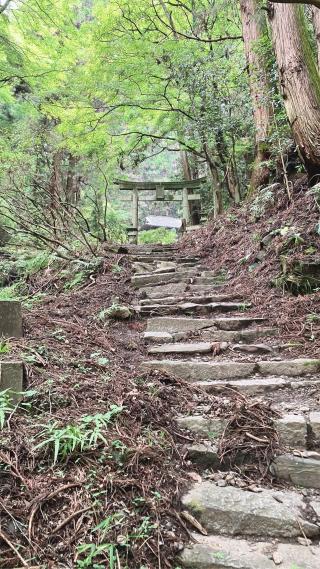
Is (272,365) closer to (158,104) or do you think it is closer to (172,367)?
(172,367)

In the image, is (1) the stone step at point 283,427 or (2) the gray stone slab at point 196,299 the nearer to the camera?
(1) the stone step at point 283,427

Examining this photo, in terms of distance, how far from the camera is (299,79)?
212 inches

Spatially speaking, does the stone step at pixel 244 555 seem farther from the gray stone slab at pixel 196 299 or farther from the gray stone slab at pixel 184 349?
the gray stone slab at pixel 196 299

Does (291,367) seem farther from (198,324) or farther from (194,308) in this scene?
(194,308)

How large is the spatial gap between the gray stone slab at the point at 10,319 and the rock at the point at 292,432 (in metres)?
2.14

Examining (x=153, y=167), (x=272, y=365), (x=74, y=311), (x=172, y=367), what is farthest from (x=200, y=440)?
(x=153, y=167)

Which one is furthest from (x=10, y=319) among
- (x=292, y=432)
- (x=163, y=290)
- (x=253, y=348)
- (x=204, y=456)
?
(x=163, y=290)

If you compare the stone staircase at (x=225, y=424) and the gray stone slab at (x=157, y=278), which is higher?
the gray stone slab at (x=157, y=278)

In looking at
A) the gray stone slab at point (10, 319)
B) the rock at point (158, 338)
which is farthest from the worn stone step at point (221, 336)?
the gray stone slab at point (10, 319)

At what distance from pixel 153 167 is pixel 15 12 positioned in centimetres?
1728

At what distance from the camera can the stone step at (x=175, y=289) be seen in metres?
5.42

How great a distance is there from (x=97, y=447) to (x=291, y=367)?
6.00 feet

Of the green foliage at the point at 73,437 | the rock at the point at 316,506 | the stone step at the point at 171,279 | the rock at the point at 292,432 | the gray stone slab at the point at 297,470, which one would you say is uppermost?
the stone step at the point at 171,279

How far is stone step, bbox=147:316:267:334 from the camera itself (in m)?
4.17
